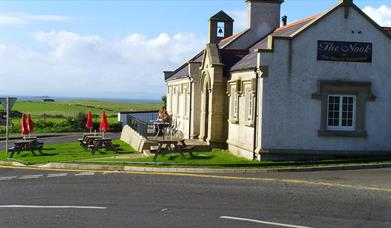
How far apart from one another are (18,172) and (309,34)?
12.2m

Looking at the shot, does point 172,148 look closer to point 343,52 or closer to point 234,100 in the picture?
point 234,100

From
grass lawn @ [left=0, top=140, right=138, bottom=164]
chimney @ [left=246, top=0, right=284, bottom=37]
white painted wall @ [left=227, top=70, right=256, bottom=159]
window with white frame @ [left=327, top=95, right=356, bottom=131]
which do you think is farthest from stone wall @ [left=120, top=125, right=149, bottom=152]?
window with white frame @ [left=327, top=95, right=356, bottom=131]

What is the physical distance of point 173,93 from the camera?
40438 mm

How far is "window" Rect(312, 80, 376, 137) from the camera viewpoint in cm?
2202

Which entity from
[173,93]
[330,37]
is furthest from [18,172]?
[173,93]

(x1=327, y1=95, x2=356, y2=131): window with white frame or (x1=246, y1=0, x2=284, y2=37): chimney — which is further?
(x1=246, y1=0, x2=284, y2=37): chimney

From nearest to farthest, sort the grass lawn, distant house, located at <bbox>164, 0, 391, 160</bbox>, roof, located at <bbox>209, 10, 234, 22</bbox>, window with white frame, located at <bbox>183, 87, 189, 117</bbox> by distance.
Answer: distant house, located at <bbox>164, 0, 391, 160</bbox> < the grass lawn < window with white frame, located at <bbox>183, 87, 189, 117</bbox> < roof, located at <bbox>209, 10, 234, 22</bbox>

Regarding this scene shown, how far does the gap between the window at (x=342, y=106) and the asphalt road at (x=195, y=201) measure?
124 inches

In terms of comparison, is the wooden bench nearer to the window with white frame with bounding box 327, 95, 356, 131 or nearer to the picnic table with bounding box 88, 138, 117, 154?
the picnic table with bounding box 88, 138, 117, 154

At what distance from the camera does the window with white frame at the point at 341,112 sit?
2223 centimetres

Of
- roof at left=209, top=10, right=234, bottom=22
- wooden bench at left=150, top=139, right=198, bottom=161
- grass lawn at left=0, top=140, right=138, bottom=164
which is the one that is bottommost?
grass lawn at left=0, top=140, right=138, bottom=164

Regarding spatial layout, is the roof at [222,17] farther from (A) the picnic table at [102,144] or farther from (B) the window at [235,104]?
(B) the window at [235,104]

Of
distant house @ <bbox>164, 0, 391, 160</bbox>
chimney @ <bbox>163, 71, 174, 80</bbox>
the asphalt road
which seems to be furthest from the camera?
chimney @ <bbox>163, 71, 174, 80</bbox>

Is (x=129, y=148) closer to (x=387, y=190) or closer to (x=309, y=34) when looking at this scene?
(x=309, y=34)
